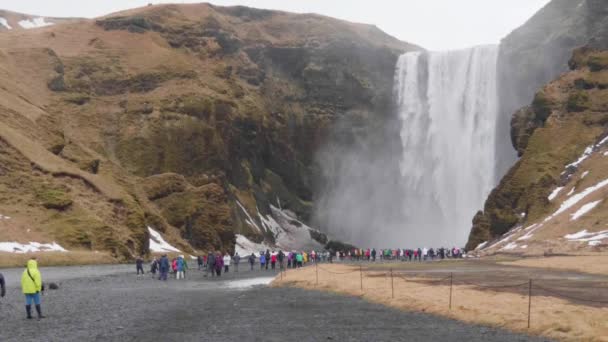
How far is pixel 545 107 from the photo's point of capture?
9206 cm

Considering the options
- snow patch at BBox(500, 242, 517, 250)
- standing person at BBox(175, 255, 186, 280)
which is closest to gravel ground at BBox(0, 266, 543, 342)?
standing person at BBox(175, 255, 186, 280)

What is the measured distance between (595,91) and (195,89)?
6959cm

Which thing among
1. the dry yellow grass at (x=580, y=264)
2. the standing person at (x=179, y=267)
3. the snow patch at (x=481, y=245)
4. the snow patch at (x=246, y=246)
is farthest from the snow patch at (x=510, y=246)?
the snow patch at (x=246, y=246)

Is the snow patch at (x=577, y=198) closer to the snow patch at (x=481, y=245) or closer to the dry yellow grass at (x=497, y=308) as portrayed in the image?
the snow patch at (x=481, y=245)

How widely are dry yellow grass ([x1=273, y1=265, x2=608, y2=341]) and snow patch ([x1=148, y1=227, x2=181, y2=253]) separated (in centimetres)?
5422

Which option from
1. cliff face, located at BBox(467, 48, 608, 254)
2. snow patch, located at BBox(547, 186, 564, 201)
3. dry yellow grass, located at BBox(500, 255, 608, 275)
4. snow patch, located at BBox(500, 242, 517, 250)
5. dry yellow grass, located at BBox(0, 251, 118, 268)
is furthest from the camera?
snow patch, located at BBox(547, 186, 564, 201)

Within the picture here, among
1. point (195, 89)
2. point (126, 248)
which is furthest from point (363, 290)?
point (195, 89)

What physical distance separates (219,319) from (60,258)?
42764 millimetres

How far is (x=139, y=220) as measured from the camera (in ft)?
271

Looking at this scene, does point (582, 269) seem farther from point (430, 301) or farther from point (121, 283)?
point (121, 283)

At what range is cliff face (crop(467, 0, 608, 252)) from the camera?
82.6 m

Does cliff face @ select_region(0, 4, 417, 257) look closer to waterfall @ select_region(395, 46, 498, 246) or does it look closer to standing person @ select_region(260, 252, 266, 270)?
waterfall @ select_region(395, 46, 498, 246)

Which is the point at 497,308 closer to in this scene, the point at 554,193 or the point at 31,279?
the point at 31,279

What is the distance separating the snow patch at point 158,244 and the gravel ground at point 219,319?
1927 inches
